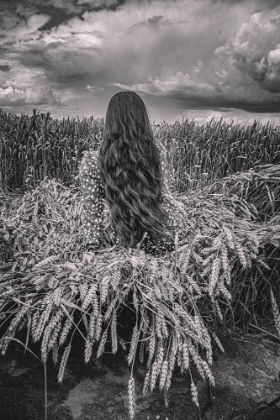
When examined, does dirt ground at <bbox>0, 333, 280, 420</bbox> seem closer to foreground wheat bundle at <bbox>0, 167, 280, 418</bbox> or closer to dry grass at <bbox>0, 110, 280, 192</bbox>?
foreground wheat bundle at <bbox>0, 167, 280, 418</bbox>

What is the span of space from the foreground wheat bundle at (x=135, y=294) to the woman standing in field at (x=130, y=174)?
179mm

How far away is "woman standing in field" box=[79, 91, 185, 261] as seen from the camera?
1849 mm

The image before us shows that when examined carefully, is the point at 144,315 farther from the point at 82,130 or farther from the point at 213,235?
the point at 82,130

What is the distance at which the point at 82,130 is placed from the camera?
5297mm

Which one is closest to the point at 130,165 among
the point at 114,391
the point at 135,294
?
the point at 135,294

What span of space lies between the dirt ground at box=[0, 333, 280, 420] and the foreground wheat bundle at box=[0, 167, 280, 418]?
0.26 ft

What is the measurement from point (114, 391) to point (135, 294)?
441 millimetres

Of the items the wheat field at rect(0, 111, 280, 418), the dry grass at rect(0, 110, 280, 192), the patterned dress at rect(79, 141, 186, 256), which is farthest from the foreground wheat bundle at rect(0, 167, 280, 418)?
the dry grass at rect(0, 110, 280, 192)

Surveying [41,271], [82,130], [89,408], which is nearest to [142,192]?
[41,271]

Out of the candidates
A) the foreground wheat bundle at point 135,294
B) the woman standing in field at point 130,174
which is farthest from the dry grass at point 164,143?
the woman standing in field at point 130,174

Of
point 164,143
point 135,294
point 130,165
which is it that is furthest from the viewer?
point 164,143

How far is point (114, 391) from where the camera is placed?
1.43 m

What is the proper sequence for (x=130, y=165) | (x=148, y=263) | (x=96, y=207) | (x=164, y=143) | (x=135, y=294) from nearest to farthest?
(x=135, y=294)
(x=148, y=263)
(x=130, y=165)
(x=96, y=207)
(x=164, y=143)

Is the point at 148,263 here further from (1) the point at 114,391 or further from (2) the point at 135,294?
(1) the point at 114,391
